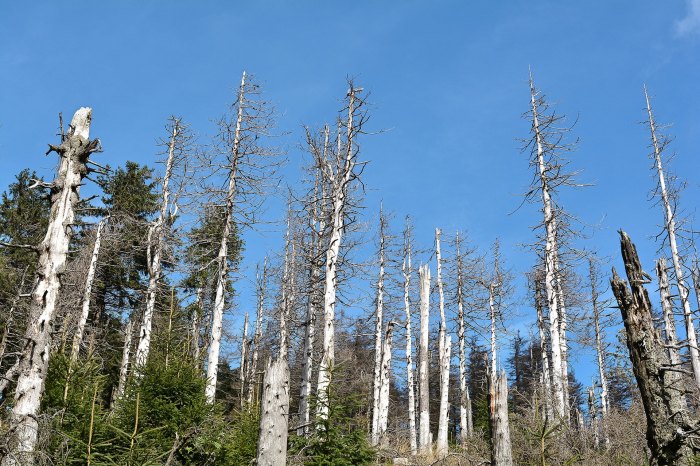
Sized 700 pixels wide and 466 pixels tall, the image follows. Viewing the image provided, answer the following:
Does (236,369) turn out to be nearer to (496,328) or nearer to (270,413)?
(496,328)

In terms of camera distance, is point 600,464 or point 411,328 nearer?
point 600,464

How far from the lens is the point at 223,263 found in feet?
62.4

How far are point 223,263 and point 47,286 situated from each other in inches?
389

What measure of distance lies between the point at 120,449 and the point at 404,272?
2282cm

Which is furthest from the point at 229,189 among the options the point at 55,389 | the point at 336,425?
the point at 336,425

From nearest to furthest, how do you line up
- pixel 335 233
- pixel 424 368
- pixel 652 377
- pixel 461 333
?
pixel 652 377 → pixel 335 233 → pixel 424 368 → pixel 461 333

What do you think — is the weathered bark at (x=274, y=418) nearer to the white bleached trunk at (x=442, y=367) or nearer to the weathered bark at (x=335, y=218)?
the weathered bark at (x=335, y=218)

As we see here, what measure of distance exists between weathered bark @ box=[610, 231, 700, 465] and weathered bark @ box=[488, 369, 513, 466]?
6.93ft

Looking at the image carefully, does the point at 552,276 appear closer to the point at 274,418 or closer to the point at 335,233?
the point at 335,233

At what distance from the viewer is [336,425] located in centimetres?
999

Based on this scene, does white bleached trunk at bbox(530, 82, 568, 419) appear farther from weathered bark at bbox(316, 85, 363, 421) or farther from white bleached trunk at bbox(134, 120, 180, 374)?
white bleached trunk at bbox(134, 120, 180, 374)

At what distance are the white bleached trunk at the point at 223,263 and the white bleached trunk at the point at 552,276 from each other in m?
11.0

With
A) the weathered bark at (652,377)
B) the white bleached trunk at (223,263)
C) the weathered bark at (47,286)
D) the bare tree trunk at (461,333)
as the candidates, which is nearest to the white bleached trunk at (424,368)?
the bare tree trunk at (461,333)

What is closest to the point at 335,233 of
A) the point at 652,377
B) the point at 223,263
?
the point at 223,263
